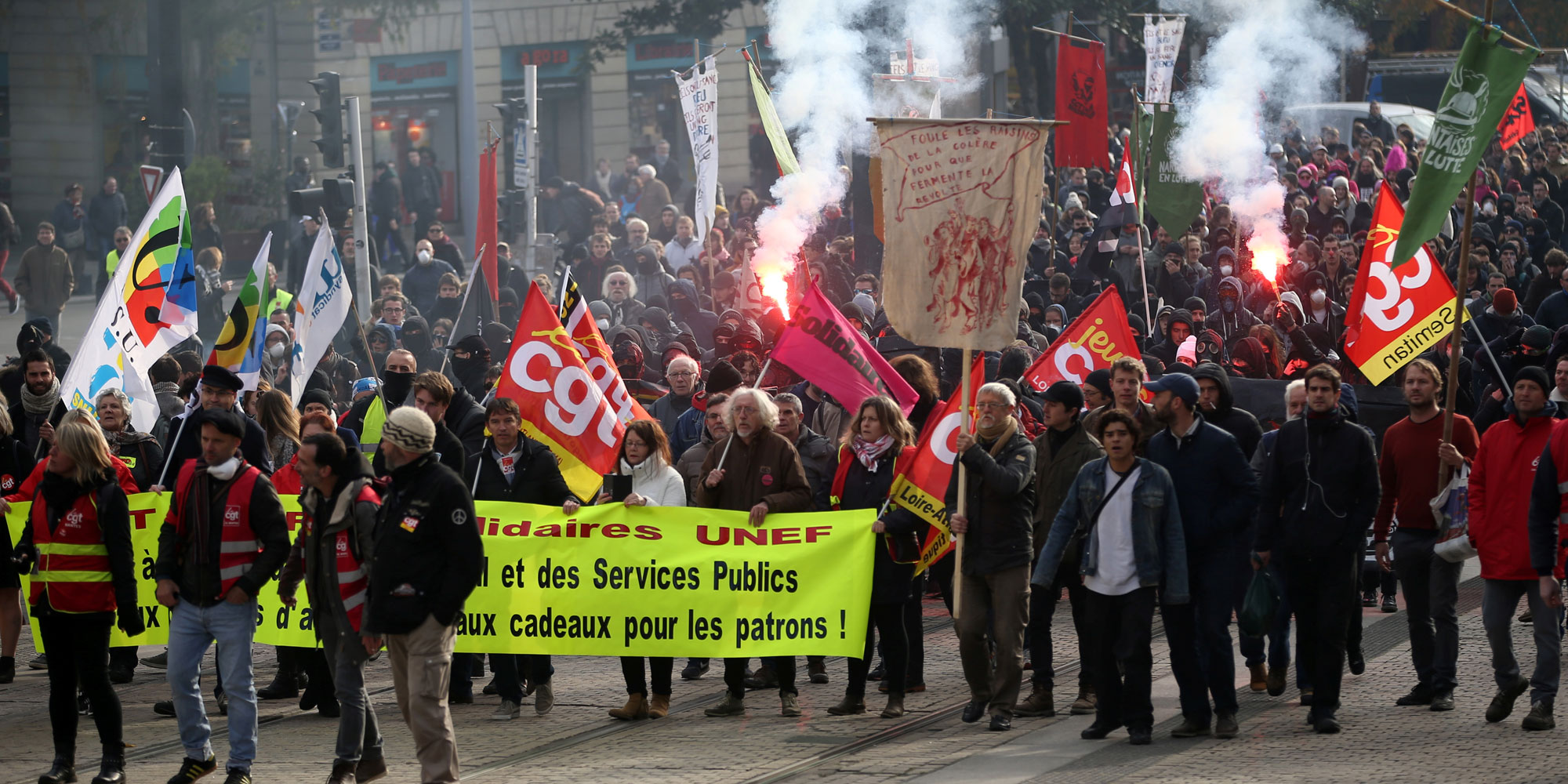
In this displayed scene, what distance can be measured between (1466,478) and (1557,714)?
1.16 metres

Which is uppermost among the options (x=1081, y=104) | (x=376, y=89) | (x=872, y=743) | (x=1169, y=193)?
(x=376, y=89)

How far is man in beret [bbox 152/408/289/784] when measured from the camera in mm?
7590

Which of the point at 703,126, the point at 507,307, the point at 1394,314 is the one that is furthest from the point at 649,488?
the point at 703,126

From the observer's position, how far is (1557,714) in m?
8.40

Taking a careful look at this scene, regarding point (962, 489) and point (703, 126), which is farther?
point (703, 126)

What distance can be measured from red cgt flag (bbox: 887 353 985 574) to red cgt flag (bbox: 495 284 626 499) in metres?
1.64

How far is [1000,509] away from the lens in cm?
852

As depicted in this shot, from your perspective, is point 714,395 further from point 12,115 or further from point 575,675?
point 12,115

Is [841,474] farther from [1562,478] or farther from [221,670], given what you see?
[1562,478]

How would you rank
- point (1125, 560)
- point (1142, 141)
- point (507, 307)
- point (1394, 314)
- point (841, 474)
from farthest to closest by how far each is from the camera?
point (1142, 141), point (507, 307), point (1394, 314), point (841, 474), point (1125, 560)

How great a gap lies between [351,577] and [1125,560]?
3.29m

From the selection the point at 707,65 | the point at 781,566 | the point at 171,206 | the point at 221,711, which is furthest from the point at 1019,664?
the point at 707,65

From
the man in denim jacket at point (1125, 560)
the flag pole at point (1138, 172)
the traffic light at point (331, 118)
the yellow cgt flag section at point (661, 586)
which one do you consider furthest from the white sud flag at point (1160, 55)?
the man in denim jacket at point (1125, 560)

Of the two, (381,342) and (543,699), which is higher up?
(381,342)
